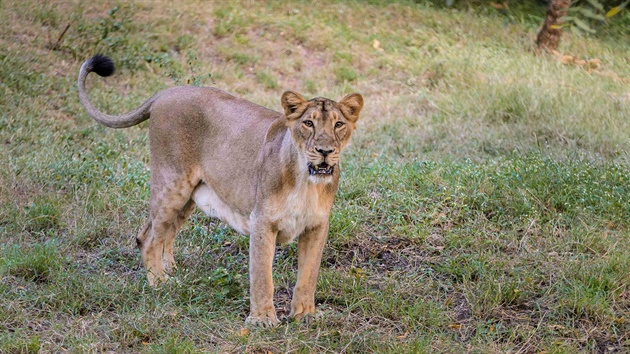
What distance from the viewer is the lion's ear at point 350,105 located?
397 cm

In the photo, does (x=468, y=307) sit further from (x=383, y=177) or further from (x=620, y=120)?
(x=620, y=120)

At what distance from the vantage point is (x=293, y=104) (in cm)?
396

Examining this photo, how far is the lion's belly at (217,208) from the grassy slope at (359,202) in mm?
296

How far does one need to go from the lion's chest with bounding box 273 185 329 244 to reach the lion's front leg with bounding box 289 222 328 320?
115 millimetres

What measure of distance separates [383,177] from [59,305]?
8.86ft

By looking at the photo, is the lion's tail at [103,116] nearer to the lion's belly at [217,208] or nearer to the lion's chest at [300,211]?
the lion's belly at [217,208]

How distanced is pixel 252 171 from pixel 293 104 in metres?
0.53

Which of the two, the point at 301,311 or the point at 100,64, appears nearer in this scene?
the point at 301,311

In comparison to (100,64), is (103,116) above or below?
below

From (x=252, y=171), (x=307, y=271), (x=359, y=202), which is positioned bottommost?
(x=359, y=202)

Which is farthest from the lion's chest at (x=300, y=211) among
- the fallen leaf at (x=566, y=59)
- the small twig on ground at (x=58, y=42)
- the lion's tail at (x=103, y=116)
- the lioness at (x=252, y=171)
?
the fallen leaf at (x=566, y=59)

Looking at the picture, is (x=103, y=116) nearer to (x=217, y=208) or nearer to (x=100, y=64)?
(x=100, y=64)

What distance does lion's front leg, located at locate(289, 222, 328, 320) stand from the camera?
419 centimetres

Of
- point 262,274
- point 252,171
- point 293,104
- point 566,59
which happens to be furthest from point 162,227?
point 566,59
